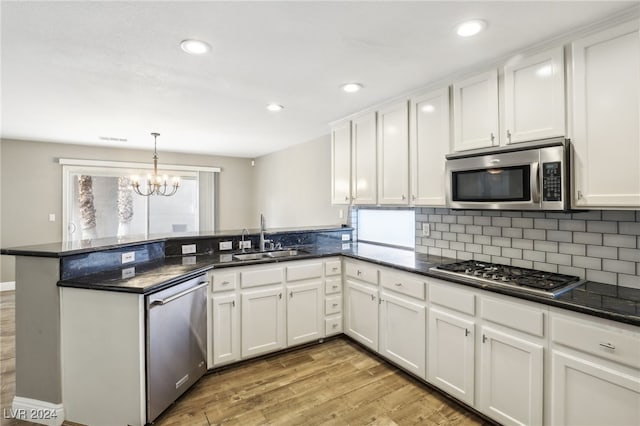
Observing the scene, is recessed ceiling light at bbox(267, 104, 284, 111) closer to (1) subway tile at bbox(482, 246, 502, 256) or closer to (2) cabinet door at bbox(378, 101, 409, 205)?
(2) cabinet door at bbox(378, 101, 409, 205)

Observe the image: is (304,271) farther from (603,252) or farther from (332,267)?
→ (603,252)

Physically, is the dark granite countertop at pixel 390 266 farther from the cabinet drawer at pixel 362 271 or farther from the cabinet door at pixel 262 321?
the cabinet door at pixel 262 321

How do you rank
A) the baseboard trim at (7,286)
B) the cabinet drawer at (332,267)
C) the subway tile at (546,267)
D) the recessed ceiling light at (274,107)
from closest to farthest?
the subway tile at (546,267)
the cabinet drawer at (332,267)
the recessed ceiling light at (274,107)
the baseboard trim at (7,286)

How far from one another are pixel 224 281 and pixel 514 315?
208 cm

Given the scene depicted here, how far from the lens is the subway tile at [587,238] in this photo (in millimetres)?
1970

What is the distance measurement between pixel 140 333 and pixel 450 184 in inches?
94.4

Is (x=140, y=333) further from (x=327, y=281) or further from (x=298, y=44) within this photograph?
(x=298, y=44)

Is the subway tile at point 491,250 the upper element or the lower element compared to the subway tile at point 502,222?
lower

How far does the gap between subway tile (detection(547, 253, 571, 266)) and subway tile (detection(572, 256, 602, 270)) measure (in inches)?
1.3

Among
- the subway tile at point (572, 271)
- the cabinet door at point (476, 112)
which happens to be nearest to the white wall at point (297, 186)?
the cabinet door at point (476, 112)

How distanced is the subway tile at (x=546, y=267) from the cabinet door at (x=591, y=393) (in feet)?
2.43

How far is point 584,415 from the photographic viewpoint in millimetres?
1549

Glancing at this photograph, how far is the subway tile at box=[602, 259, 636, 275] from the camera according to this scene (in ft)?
6.03

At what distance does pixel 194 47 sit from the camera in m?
2.00
